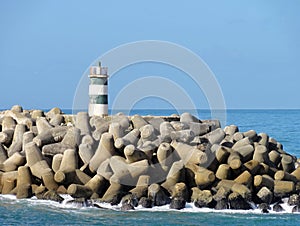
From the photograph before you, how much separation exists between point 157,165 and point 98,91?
5.74m

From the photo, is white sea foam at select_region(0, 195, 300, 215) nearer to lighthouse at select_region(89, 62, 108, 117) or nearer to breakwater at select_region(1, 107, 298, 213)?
breakwater at select_region(1, 107, 298, 213)

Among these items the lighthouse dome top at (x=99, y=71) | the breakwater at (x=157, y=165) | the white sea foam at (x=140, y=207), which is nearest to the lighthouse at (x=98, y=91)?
the lighthouse dome top at (x=99, y=71)

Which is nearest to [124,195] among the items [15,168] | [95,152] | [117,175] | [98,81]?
[117,175]

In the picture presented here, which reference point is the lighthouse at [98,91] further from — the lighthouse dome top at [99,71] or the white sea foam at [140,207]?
the white sea foam at [140,207]

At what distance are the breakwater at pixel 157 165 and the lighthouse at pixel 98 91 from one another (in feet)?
9.21

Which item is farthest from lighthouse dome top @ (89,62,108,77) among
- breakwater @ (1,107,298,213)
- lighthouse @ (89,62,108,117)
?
breakwater @ (1,107,298,213)

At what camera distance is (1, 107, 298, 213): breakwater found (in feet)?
48.5

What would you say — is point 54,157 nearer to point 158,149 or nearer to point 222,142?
point 158,149

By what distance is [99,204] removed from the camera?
48.4 ft

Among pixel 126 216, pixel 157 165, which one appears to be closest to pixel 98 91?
pixel 157 165

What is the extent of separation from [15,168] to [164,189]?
3543 mm

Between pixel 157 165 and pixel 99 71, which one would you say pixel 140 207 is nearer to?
pixel 157 165

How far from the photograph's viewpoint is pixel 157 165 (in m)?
15.3

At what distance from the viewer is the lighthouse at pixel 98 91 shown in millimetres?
20469
